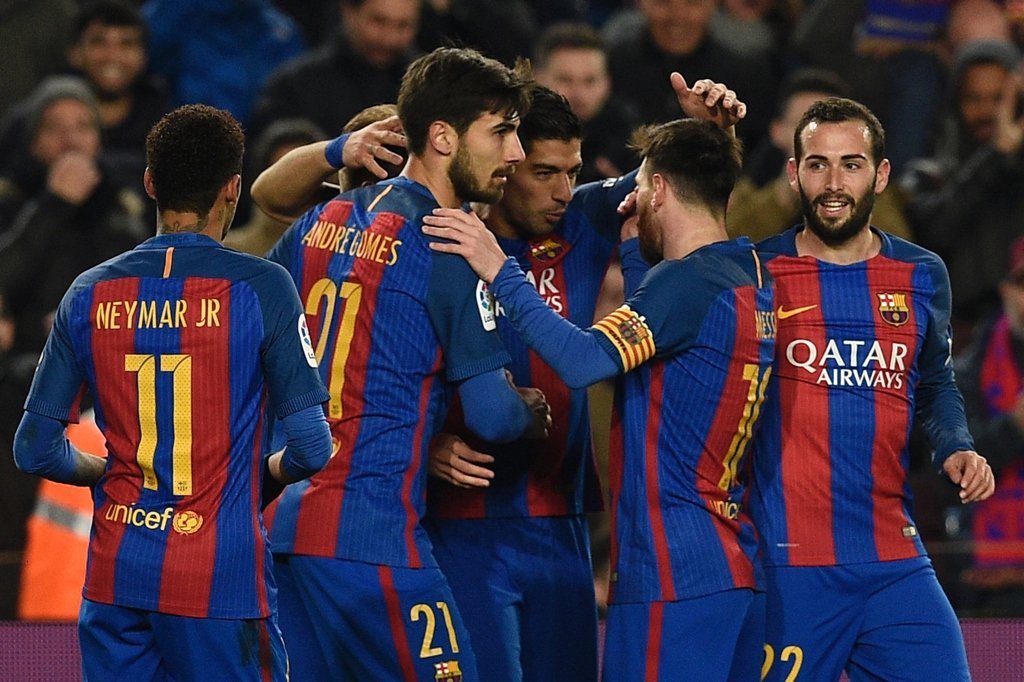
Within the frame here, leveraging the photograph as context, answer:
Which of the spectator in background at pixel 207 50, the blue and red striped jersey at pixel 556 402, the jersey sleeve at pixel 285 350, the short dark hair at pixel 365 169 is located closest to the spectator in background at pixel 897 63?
the spectator in background at pixel 207 50

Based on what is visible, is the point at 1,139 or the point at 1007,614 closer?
the point at 1007,614

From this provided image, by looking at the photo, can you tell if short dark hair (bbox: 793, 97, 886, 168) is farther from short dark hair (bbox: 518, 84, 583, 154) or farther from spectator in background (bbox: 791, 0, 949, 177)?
spectator in background (bbox: 791, 0, 949, 177)

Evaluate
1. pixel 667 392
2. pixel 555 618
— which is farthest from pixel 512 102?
pixel 555 618

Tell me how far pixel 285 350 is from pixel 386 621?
80 centimetres

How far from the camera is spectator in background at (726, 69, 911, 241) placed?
8.02 metres

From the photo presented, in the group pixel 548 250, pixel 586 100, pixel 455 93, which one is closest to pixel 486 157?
pixel 455 93

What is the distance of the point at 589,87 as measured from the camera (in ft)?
28.2

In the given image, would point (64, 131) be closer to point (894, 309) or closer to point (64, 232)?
point (64, 232)

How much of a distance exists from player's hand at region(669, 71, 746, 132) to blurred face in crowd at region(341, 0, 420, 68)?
13.2 ft

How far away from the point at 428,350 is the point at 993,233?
182 inches

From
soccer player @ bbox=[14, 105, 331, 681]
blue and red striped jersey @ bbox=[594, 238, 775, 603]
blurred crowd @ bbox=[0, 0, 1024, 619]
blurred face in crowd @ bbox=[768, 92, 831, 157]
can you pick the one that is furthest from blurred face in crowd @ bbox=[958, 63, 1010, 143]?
soccer player @ bbox=[14, 105, 331, 681]

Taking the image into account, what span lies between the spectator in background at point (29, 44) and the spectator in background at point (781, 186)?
3.81m

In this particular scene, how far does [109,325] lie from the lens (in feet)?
13.7

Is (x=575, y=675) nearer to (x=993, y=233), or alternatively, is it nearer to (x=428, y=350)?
(x=428, y=350)
